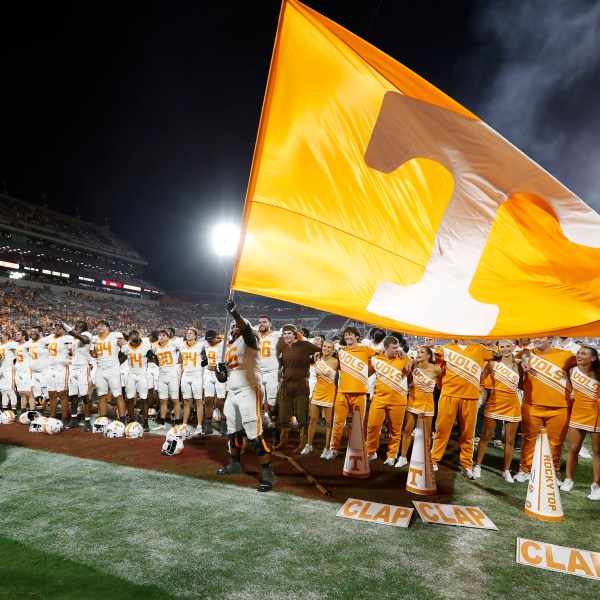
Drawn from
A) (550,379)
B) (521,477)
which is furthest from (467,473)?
(550,379)

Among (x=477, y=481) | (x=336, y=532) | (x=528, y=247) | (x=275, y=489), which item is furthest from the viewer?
(x=477, y=481)

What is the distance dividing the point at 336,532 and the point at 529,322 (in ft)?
9.06

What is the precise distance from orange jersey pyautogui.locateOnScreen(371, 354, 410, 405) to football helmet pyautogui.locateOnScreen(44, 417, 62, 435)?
6503 millimetres

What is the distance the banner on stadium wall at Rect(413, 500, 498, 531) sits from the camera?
4.21m

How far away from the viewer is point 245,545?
364cm

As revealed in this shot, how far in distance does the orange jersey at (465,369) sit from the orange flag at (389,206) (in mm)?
3019

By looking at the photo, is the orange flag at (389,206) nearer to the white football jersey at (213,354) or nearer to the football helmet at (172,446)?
the football helmet at (172,446)

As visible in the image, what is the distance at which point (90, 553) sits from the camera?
136 inches

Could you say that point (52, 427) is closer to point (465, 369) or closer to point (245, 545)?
point (245, 545)

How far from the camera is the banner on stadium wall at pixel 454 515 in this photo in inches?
166

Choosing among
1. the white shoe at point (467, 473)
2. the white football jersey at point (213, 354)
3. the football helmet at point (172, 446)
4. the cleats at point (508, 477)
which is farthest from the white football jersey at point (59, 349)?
the cleats at point (508, 477)

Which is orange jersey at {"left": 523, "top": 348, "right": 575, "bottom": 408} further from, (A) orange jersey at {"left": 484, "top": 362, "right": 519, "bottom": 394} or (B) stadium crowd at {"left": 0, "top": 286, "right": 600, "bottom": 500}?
(A) orange jersey at {"left": 484, "top": 362, "right": 519, "bottom": 394}

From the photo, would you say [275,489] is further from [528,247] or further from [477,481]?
[528,247]

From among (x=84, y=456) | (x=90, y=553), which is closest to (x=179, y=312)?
(x=84, y=456)
